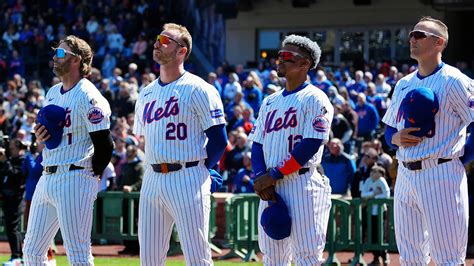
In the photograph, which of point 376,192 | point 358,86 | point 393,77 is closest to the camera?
point 376,192

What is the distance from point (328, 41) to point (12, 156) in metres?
17.5

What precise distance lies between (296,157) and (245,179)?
828cm

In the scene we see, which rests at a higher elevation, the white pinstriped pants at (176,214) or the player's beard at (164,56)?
the player's beard at (164,56)

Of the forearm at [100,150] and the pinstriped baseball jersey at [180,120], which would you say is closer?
the pinstriped baseball jersey at [180,120]

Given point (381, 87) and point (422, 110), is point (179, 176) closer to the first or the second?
point (422, 110)

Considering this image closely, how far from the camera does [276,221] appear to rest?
7367mm

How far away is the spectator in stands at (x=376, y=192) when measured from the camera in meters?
13.8

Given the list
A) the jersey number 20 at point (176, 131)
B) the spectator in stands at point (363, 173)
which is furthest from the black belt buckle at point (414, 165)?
the spectator in stands at point (363, 173)

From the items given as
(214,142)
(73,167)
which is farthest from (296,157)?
(73,167)

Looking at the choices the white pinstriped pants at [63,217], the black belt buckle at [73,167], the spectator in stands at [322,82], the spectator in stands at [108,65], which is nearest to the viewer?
the white pinstriped pants at [63,217]

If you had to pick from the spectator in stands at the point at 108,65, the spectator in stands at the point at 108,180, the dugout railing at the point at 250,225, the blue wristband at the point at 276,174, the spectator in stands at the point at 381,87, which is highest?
the spectator in stands at the point at 108,65

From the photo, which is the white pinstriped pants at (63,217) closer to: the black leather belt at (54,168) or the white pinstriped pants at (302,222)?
the black leather belt at (54,168)

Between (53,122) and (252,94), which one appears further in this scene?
(252,94)

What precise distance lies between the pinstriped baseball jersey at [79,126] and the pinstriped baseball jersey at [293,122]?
1.46 m
